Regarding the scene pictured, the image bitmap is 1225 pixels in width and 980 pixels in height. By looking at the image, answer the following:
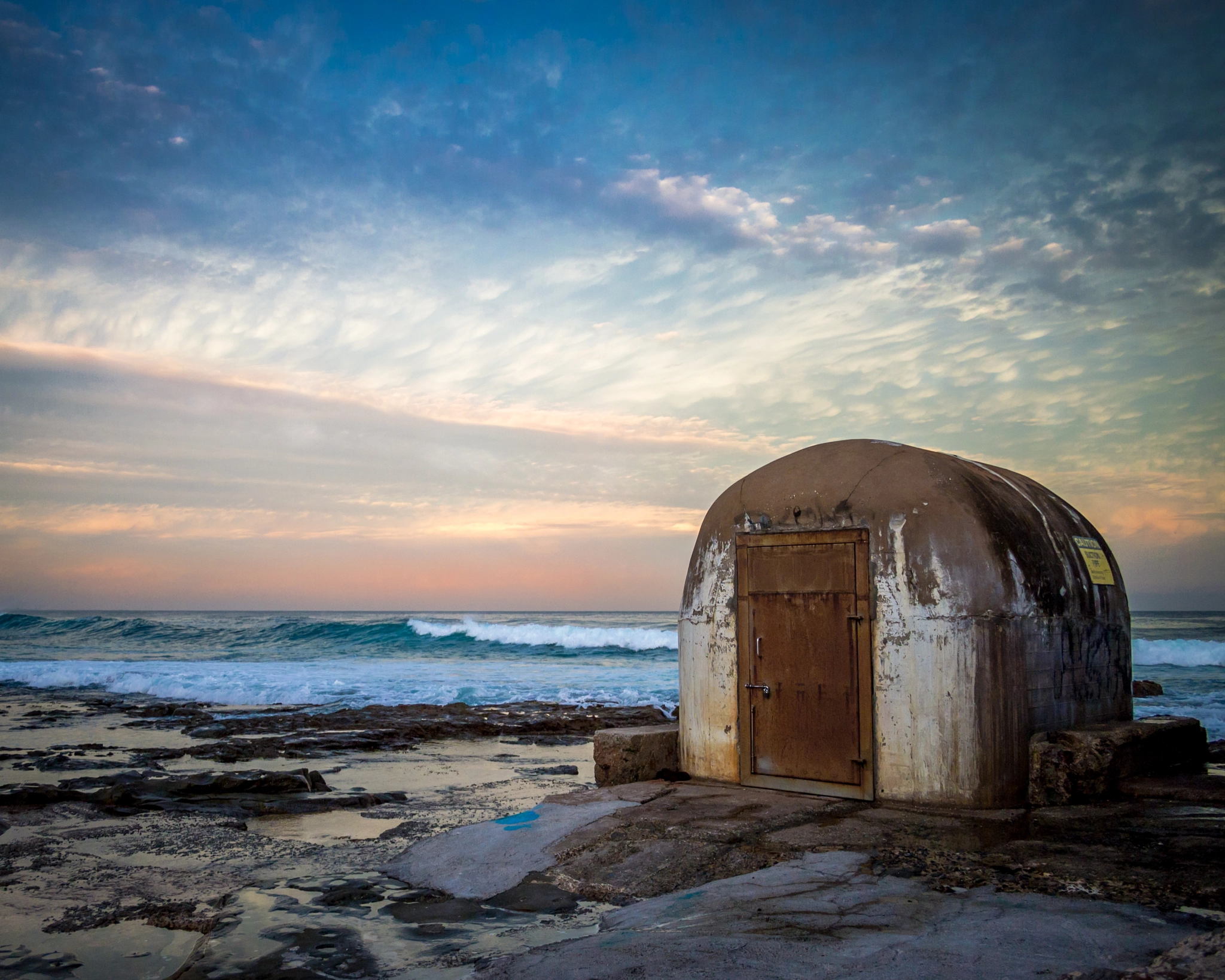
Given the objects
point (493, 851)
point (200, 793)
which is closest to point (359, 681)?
point (200, 793)

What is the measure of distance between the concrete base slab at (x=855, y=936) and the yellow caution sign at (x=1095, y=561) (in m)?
3.97

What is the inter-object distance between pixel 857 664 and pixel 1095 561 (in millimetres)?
2709

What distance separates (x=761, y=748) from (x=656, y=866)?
76.1 inches

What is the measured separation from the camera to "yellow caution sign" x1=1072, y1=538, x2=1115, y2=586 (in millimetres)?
7742

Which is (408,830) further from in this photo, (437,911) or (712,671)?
(712,671)

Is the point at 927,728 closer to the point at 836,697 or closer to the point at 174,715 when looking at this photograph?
the point at 836,697

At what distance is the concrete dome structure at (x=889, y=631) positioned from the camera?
6504mm

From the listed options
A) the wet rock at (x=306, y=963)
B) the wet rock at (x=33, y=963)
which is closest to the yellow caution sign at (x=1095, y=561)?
the wet rock at (x=306, y=963)

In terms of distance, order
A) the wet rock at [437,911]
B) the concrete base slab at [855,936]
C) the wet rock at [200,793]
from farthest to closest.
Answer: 1. the wet rock at [200,793]
2. the wet rock at [437,911]
3. the concrete base slab at [855,936]

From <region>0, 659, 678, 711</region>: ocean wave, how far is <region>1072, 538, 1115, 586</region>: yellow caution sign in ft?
39.0

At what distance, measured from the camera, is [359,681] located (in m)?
24.2

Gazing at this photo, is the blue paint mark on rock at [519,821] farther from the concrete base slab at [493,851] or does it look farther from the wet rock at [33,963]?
the wet rock at [33,963]

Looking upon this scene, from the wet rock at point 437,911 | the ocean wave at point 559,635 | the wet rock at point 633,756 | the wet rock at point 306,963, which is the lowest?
the ocean wave at point 559,635

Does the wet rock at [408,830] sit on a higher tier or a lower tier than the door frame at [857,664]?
lower
